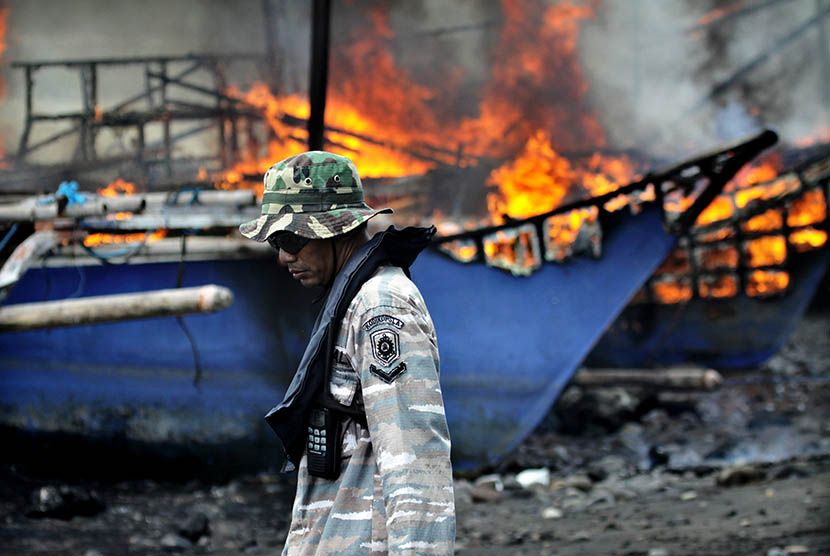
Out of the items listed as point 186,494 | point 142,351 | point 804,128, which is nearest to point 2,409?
point 142,351

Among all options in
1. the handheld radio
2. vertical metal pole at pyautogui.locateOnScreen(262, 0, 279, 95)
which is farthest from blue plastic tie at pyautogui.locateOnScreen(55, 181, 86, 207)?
vertical metal pole at pyautogui.locateOnScreen(262, 0, 279, 95)

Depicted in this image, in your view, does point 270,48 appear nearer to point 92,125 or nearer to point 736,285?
point 92,125

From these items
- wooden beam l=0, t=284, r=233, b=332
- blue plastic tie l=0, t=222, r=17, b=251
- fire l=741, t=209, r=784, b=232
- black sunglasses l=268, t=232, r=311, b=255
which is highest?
fire l=741, t=209, r=784, b=232

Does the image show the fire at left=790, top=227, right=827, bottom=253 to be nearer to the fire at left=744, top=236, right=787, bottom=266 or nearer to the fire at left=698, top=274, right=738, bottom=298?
the fire at left=744, top=236, right=787, bottom=266

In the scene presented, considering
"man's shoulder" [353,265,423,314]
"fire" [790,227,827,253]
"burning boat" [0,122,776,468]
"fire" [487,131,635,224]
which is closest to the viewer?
"man's shoulder" [353,265,423,314]

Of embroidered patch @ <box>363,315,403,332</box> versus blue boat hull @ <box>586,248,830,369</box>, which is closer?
embroidered patch @ <box>363,315,403,332</box>

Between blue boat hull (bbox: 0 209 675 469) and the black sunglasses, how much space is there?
4677 mm

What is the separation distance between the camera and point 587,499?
20.0 ft

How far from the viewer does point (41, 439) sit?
6.64m

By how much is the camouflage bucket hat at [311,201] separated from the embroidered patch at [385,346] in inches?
11.7

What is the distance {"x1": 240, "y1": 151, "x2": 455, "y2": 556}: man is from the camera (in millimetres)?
1670

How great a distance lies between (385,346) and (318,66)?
15.5ft

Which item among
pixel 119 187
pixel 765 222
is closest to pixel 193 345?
pixel 119 187

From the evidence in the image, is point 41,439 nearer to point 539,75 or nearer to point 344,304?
point 344,304
